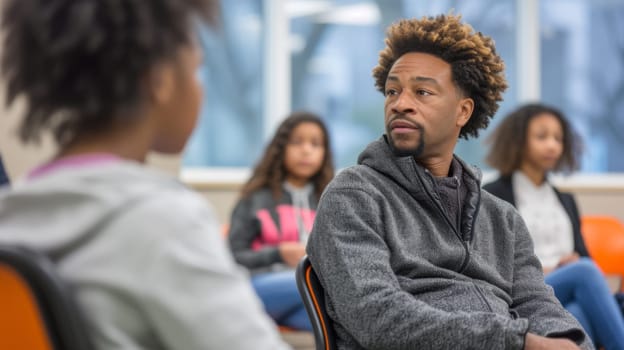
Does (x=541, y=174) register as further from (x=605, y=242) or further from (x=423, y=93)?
(x=423, y=93)

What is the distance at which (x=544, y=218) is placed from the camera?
3205mm

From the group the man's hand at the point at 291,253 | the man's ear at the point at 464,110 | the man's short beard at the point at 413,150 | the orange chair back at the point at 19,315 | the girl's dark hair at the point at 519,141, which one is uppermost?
the man's ear at the point at 464,110

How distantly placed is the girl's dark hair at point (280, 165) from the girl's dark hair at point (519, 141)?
723mm

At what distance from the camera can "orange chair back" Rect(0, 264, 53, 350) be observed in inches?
29.2

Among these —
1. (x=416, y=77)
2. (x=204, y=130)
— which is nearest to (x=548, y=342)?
(x=416, y=77)

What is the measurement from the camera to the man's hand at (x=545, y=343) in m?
1.43

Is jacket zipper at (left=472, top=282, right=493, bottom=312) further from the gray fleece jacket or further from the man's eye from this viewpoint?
the man's eye

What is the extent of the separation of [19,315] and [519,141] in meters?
2.86

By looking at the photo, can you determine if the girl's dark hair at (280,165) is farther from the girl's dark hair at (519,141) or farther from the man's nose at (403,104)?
the man's nose at (403,104)

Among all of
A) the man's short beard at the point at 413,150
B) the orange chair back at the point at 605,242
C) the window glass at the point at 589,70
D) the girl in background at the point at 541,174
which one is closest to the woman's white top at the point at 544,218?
the girl in background at the point at 541,174

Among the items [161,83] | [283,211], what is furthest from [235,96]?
[161,83]

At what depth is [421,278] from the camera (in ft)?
4.93

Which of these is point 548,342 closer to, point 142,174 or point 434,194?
point 434,194

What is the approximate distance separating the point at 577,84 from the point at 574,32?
1.11 feet
